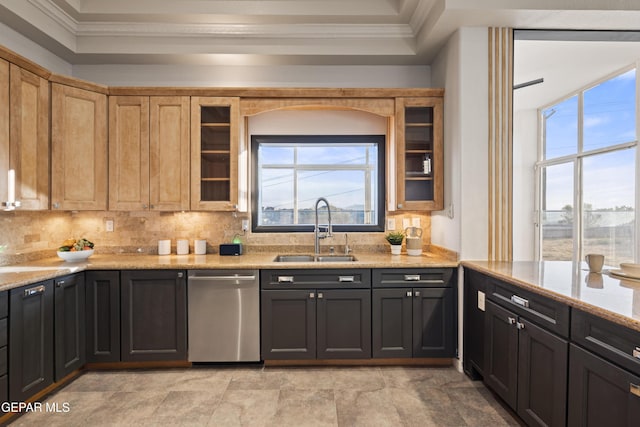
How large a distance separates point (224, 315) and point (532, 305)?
225 cm

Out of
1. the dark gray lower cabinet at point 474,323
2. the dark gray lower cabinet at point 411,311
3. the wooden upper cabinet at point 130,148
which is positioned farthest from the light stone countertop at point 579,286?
the wooden upper cabinet at point 130,148

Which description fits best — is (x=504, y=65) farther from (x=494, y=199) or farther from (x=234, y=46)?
(x=234, y=46)

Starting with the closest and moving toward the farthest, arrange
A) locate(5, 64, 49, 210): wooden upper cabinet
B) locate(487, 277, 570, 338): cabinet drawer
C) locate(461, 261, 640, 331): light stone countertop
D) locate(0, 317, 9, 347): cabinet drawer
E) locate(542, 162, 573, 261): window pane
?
locate(461, 261, 640, 331): light stone countertop < locate(487, 277, 570, 338): cabinet drawer < locate(0, 317, 9, 347): cabinet drawer < locate(5, 64, 49, 210): wooden upper cabinet < locate(542, 162, 573, 261): window pane

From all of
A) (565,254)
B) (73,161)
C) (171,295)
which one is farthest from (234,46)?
(565,254)

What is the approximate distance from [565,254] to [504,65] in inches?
131

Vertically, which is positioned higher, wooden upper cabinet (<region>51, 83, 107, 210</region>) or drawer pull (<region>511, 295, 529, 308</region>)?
wooden upper cabinet (<region>51, 83, 107, 210</region>)

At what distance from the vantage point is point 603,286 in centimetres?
191

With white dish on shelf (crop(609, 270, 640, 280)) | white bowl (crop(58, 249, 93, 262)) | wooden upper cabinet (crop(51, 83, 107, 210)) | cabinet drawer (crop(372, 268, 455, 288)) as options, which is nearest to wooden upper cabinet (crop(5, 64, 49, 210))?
wooden upper cabinet (crop(51, 83, 107, 210))

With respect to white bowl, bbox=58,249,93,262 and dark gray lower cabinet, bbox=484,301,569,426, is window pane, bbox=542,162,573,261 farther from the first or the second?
white bowl, bbox=58,249,93,262

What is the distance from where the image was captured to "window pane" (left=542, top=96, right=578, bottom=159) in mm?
4672

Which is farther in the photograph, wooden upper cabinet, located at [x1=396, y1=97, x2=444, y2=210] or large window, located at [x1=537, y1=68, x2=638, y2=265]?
large window, located at [x1=537, y1=68, x2=638, y2=265]

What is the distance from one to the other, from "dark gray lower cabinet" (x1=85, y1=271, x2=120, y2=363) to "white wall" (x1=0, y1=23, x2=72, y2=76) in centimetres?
197

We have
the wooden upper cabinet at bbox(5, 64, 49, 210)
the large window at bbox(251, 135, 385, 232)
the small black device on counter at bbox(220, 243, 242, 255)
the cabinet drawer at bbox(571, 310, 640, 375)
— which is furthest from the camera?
the large window at bbox(251, 135, 385, 232)

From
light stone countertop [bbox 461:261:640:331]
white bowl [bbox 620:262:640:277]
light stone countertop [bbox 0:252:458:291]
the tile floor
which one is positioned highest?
white bowl [bbox 620:262:640:277]
